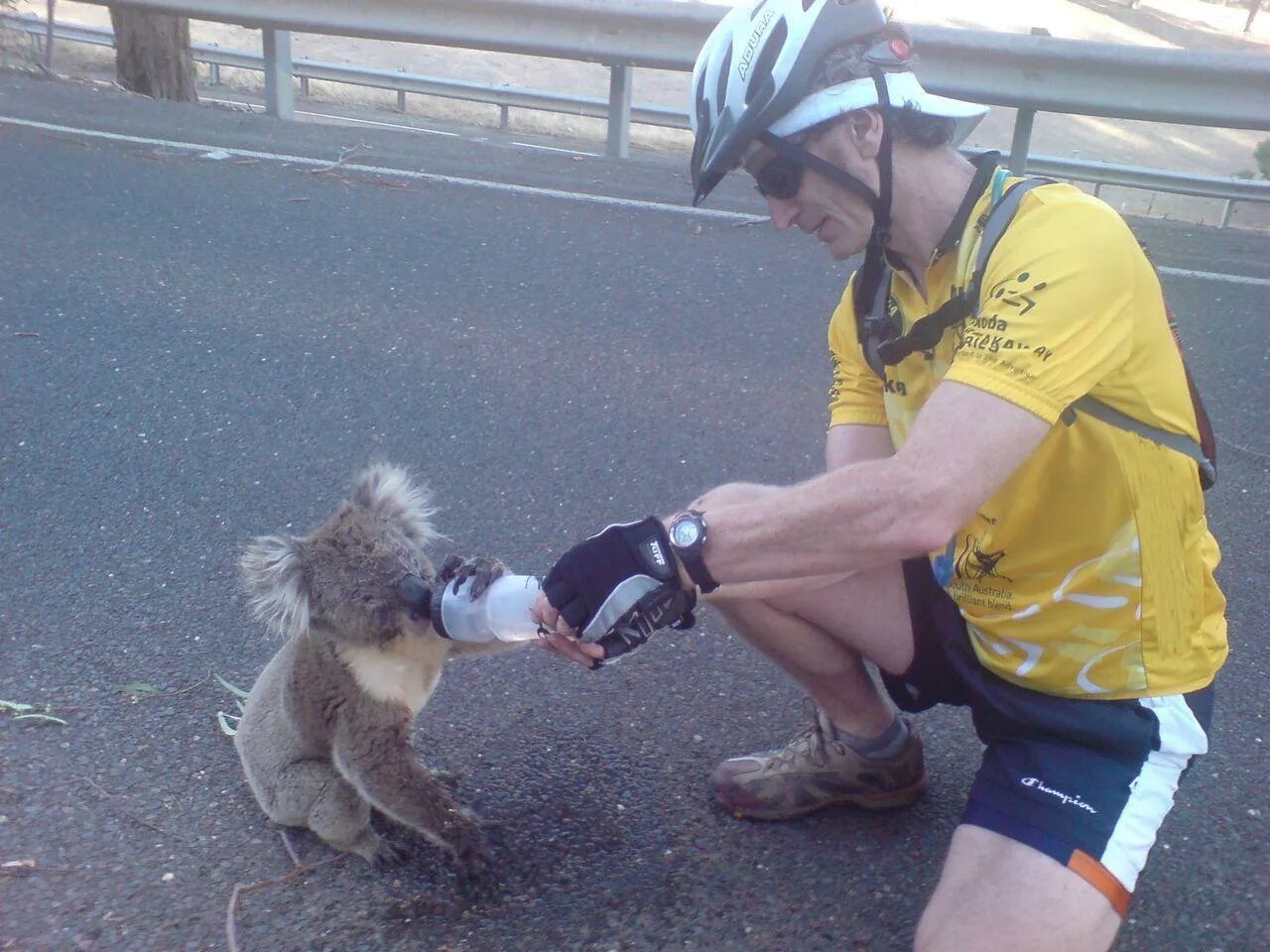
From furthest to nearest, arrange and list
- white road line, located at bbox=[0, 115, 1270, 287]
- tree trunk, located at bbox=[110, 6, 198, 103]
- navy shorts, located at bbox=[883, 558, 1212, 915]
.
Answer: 1. tree trunk, located at bbox=[110, 6, 198, 103]
2. white road line, located at bbox=[0, 115, 1270, 287]
3. navy shorts, located at bbox=[883, 558, 1212, 915]

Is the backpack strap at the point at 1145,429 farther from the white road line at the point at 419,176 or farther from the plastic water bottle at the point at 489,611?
the white road line at the point at 419,176

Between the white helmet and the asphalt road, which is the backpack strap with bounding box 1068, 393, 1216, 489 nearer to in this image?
the white helmet

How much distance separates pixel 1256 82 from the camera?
712 centimetres

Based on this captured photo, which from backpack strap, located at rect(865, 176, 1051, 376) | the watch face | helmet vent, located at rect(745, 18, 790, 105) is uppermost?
helmet vent, located at rect(745, 18, 790, 105)

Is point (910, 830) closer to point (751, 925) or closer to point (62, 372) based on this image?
point (751, 925)

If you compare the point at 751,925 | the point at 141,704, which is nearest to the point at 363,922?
the point at 751,925

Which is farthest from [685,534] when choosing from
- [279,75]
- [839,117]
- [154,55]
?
[154,55]

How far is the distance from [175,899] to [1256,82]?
7.25 meters

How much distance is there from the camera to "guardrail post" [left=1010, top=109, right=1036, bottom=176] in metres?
7.50

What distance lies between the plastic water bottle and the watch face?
386 mm

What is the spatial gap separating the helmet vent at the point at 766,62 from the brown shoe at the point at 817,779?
152 centimetres

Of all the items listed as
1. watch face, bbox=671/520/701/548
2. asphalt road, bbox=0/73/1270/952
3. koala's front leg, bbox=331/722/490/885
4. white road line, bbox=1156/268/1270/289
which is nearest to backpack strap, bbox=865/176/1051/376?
watch face, bbox=671/520/701/548

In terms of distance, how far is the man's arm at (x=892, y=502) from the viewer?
2068 millimetres

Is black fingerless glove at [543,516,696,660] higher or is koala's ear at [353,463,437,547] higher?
black fingerless glove at [543,516,696,660]
